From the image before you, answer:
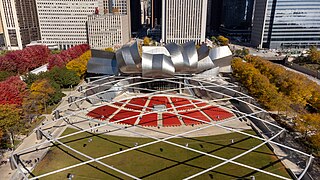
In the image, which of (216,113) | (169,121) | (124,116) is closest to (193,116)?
(169,121)

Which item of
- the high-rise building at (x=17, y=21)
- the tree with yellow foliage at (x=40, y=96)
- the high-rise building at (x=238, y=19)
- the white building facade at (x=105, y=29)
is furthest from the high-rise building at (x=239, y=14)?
Answer: the tree with yellow foliage at (x=40, y=96)

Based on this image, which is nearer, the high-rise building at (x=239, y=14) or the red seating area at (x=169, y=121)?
the red seating area at (x=169, y=121)

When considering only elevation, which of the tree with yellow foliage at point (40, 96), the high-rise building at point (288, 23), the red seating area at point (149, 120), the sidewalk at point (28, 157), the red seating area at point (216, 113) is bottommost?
the sidewalk at point (28, 157)

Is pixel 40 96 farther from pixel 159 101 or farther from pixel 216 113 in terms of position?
pixel 216 113

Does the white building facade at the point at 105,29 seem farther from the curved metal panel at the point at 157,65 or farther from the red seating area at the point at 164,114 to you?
the red seating area at the point at 164,114

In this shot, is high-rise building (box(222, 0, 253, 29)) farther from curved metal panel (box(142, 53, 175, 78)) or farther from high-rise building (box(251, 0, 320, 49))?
curved metal panel (box(142, 53, 175, 78))
